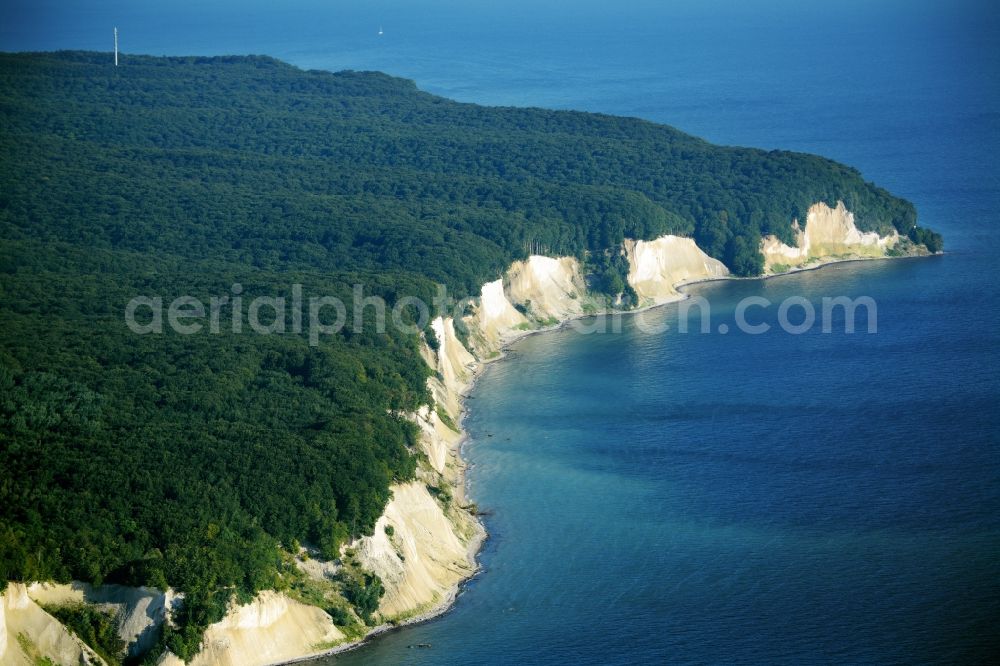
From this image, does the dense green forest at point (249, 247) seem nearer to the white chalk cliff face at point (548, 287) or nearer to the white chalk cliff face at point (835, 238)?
the white chalk cliff face at point (835, 238)

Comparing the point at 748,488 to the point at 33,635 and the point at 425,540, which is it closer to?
the point at 425,540

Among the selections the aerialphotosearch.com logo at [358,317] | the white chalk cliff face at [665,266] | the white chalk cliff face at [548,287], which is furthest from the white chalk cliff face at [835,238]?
the white chalk cliff face at [548,287]

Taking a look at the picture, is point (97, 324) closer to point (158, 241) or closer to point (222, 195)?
point (158, 241)

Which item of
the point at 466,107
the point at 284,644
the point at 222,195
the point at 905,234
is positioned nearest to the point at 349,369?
the point at 284,644

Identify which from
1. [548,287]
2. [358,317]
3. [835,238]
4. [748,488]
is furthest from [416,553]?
[835,238]

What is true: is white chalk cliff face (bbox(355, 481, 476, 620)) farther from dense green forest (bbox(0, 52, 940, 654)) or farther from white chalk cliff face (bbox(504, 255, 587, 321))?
white chalk cliff face (bbox(504, 255, 587, 321))
